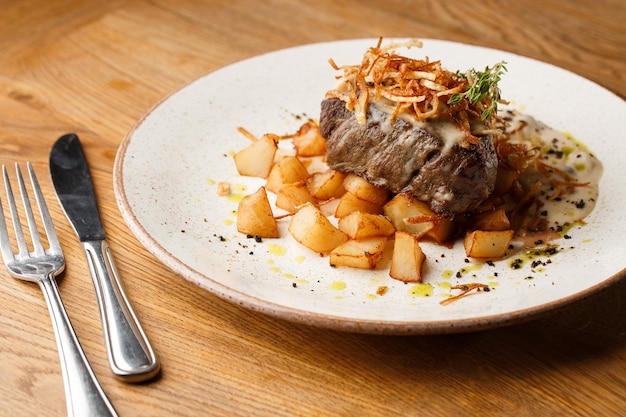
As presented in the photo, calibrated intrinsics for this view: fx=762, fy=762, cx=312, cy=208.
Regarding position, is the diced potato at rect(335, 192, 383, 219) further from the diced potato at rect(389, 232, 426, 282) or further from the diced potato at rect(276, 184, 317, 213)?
the diced potato at rect(389, 232, 426, 282)

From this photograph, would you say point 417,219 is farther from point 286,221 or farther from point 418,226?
point 286,221

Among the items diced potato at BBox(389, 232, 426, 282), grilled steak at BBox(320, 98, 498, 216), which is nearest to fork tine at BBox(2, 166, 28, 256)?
grilled steak at BBox(320, 98, 498, 216)

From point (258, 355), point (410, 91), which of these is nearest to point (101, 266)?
point (258, 355)

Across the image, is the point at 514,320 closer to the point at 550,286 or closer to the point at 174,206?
the point at 550,286

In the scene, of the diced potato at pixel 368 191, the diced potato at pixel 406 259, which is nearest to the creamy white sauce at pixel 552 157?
the diced potato at pixel 368 191

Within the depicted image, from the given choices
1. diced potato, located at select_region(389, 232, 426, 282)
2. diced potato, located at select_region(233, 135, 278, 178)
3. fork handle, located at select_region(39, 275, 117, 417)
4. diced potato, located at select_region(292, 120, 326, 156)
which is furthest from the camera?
diced potato, located at select_region(292, 120, 326, 156)

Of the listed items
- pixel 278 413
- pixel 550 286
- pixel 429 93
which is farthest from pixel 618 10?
pixel 278 413
